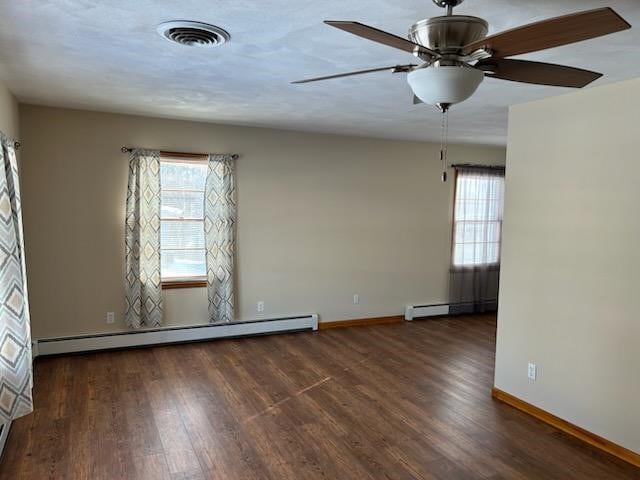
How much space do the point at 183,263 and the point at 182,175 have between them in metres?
0.99

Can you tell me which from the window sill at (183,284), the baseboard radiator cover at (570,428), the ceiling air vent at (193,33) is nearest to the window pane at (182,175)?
the window sill at (183,284)

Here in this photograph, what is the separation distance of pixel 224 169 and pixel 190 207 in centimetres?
58

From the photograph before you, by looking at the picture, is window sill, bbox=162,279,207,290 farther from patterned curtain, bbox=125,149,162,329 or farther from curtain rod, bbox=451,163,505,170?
curtain rod, bbox=451,163,505,170

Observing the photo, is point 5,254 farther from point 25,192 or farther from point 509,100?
point 509,100

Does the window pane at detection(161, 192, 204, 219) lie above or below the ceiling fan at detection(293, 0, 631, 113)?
below

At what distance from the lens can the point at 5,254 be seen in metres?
2.78

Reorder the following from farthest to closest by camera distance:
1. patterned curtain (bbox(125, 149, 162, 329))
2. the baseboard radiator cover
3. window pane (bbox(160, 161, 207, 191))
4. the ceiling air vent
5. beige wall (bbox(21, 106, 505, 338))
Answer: window pane (bbox(160, 161, 207, 191))
patterned curtain (bbox(125, 149, 162, 329))
beige wall (bbox(21, 106, 505, 338))
the baseboard radiator cover
the ceiling air vent

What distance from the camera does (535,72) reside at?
170 centimetres

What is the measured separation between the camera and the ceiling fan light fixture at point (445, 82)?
57.2 inches

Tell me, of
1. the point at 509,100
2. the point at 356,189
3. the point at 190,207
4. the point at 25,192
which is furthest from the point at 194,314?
the point at 509,100

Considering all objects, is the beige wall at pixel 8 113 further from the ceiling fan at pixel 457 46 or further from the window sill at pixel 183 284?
the ceiling fan at pixel 457 46

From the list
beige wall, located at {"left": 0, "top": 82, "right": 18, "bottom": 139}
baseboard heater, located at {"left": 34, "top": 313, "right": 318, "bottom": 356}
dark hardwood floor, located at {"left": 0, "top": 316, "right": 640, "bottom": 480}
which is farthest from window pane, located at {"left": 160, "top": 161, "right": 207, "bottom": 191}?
dark hardwood floor, located at {"left": 0, "top": 316, "right": 640, "bottom": 480}

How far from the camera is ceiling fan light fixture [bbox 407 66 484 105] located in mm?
1453

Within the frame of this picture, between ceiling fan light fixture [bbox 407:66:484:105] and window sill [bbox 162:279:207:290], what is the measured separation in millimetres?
4129
